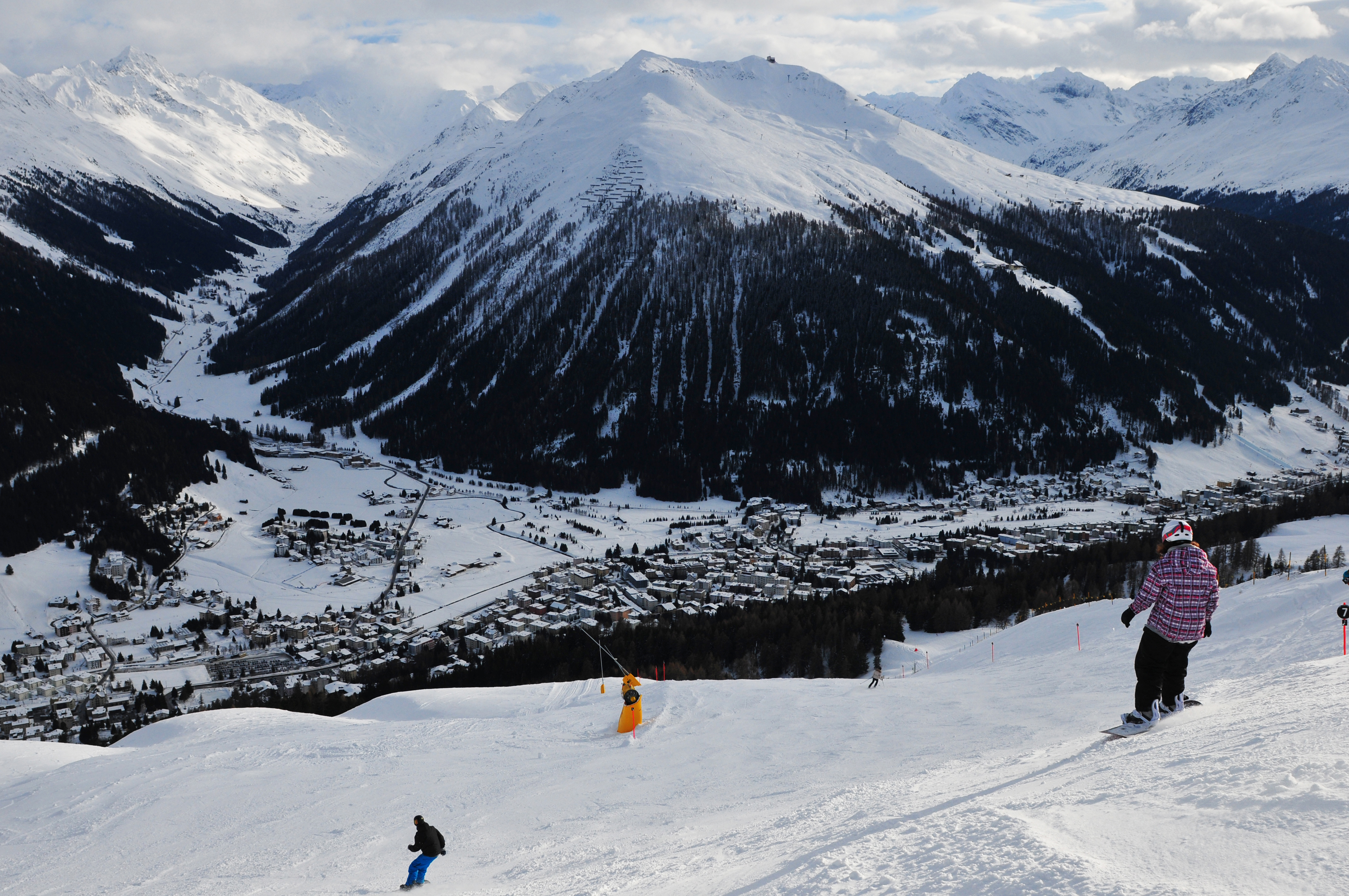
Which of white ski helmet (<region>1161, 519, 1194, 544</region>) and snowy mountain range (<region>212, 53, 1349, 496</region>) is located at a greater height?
snowy mountain range (<region>212, 53, 1349, 496</region>)

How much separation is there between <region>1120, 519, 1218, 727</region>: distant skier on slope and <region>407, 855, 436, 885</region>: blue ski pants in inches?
398

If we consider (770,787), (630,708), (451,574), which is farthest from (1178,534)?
(451,574)

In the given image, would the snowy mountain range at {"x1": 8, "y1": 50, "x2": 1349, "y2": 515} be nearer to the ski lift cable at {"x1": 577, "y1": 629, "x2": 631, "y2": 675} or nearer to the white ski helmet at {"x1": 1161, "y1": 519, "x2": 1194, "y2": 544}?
the ski lift cable at {"x1": 577, "y1": 629, "x2": 631, "y2": 675}

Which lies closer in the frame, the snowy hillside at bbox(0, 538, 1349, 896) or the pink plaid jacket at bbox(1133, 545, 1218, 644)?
the snowy hillside at bbox(0, 538, 1349, 896)

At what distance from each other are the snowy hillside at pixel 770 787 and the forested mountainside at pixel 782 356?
301ft

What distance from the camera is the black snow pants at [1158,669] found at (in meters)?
11.5

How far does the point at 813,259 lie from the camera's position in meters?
155

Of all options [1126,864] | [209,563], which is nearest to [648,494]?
[209,563]

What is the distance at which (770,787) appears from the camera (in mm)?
15578

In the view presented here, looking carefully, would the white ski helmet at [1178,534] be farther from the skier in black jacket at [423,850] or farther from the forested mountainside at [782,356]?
the forested mountainside at [782,356]

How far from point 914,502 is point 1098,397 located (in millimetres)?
47175

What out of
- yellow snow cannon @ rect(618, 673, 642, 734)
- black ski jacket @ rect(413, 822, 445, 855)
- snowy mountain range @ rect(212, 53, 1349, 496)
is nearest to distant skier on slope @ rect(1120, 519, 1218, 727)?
black ski jacket @ rect(413, 822, 445, 855)

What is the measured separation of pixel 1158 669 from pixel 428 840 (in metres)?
10.5

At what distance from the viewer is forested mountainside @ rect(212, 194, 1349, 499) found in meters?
128
